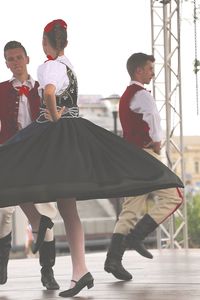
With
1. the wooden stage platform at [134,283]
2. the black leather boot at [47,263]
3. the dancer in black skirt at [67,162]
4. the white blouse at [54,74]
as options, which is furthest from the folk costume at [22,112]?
the white blouse at [54,74]

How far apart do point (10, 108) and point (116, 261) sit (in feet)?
3.63

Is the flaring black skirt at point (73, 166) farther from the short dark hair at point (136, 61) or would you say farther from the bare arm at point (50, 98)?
the short dark hair at point (136, 61)

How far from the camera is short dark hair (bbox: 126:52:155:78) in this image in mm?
6012

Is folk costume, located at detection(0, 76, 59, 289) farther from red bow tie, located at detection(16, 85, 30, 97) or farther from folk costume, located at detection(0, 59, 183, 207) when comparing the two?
folk costume, located at detection(0, 59, 183, 207)

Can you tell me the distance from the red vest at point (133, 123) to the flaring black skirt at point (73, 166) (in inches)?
Answer: 42.3

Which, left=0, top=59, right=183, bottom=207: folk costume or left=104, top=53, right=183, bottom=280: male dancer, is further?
left=104, top=53, right=183, bottom=280: male dancer

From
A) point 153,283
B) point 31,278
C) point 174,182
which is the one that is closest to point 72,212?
point 174,182

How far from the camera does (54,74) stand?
471 cm

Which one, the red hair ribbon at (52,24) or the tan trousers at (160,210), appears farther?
the tan trousers at (160,210)

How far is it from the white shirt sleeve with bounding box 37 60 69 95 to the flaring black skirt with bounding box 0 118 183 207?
19cm

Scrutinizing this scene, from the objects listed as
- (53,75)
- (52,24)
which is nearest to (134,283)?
(53,75)

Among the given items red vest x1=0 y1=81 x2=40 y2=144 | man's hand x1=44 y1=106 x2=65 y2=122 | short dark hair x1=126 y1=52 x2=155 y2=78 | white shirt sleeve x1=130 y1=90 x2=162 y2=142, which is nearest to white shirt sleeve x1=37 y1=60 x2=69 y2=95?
man's hand x1=44 y1=106 x2=65 y2=122

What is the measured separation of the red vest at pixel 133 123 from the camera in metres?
5.95

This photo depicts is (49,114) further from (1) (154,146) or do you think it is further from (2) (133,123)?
(1) (154,146)
